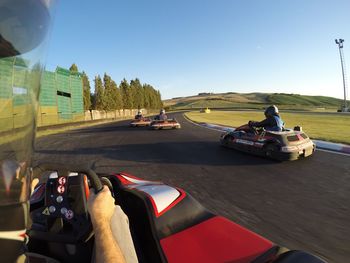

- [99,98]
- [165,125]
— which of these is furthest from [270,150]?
[99,98]

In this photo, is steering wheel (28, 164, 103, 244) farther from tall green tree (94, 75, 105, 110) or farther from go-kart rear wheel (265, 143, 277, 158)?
tall green tree (94, 75, 105, 110)

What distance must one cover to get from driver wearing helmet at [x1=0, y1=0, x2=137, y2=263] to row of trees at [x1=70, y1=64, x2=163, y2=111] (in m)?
54.2

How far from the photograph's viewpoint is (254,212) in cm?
540

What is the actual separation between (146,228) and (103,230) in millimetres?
711

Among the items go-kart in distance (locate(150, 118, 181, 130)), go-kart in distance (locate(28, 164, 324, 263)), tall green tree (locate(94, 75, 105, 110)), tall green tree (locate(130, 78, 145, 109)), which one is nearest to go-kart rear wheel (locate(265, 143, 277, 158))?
go-kart in distance (locate(28, 164, 324, 263))

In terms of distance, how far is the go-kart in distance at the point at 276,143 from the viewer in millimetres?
9609

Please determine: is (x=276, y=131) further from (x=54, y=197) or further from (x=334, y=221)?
(x=54, y=197)

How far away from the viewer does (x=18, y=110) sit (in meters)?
1.17

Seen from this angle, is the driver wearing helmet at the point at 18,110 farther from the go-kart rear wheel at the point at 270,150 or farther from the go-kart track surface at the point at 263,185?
the go-kart rear wheel at the point at 270,150

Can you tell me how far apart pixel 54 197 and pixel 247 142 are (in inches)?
380

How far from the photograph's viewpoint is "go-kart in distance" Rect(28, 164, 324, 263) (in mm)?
2035

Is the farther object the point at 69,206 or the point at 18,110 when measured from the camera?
the point at 69,206

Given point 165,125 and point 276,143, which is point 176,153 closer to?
point 276,143

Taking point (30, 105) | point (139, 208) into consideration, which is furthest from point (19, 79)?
point (139, 208)
